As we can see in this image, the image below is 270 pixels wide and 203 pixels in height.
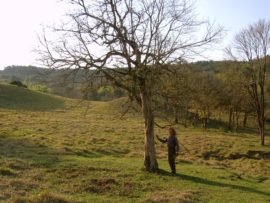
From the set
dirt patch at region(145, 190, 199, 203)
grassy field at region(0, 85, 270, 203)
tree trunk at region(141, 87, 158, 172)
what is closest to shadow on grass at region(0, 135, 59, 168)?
grassy field at region(0, 85, 270, 203)

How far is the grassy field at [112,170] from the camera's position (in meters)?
13.9

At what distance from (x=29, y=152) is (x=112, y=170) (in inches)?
252

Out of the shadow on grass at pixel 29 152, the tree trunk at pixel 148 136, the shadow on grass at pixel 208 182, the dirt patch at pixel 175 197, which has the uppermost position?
the tree trunk at pixel 148 136

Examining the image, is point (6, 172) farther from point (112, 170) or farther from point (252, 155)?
point (252, 155)

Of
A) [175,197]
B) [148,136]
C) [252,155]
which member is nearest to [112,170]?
[148,136]

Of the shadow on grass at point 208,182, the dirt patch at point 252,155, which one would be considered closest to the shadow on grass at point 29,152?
the shadow on grass at point 208,182

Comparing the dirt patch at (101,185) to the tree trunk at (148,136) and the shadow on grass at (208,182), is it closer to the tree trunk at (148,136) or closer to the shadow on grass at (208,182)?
the tree trunk at (148,136)

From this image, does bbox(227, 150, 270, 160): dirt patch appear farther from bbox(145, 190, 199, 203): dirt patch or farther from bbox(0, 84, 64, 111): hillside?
bbox(0, 84, 64, 111): hillside

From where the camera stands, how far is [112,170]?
18.7m

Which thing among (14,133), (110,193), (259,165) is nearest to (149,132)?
(110,193)

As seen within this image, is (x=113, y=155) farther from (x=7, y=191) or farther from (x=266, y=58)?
(x=266, y=58)

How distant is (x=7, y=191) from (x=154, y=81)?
8.28m

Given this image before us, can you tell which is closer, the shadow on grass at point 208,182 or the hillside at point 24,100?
the shadow on grass at point 208,182

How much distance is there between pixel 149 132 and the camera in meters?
19.5
